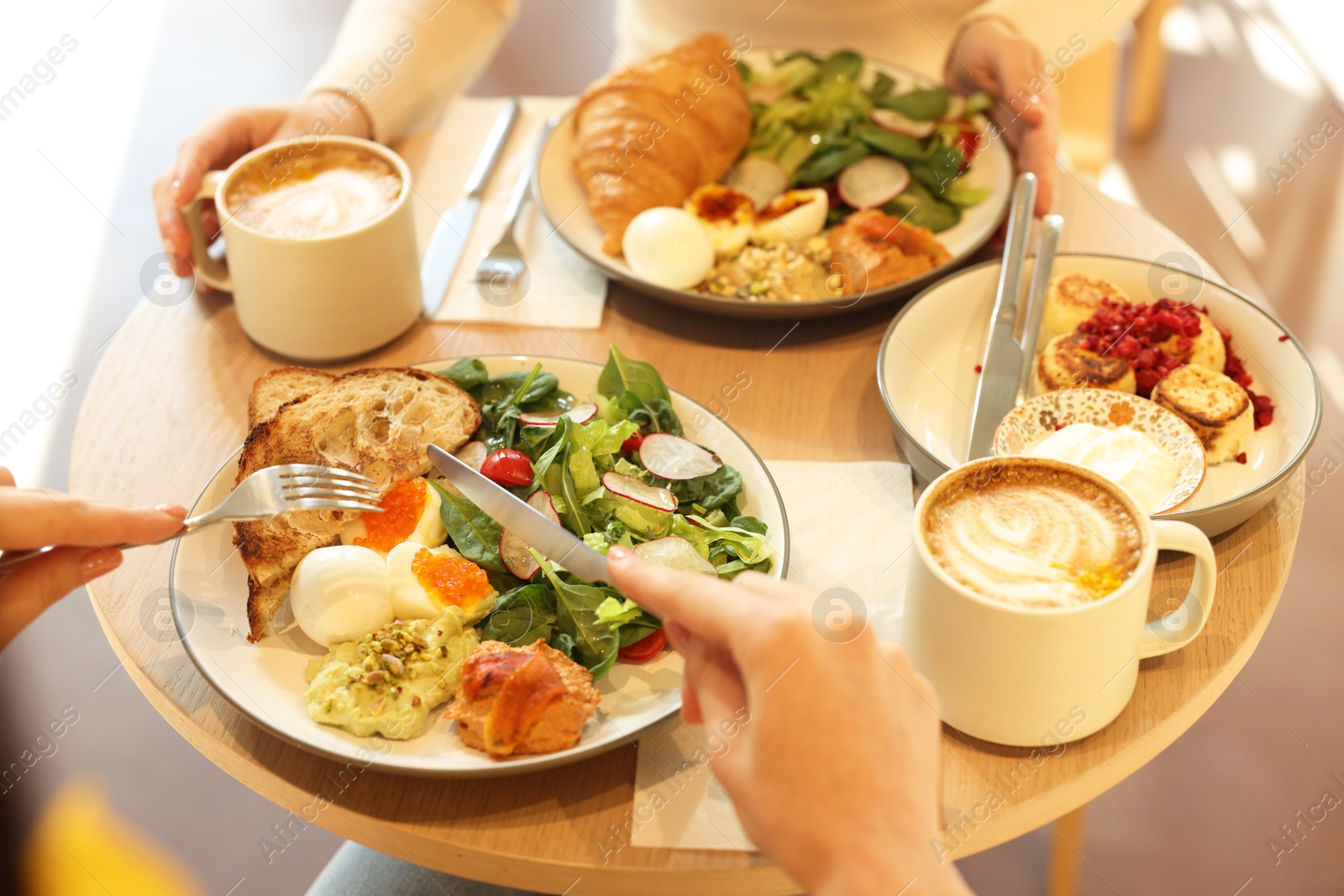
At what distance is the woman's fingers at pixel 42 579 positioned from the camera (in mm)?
970

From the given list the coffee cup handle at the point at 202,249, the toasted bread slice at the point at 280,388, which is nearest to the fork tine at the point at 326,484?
the toasted bread slice at the point at 280,388

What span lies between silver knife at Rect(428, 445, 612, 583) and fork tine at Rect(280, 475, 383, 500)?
0.28 feet

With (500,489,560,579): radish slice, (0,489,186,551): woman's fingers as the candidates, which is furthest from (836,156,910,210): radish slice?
(0,489,186,551): woman's fingers

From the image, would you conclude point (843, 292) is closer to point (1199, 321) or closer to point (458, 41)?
point (1199, 321)

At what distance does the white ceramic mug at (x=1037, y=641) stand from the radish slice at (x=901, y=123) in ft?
3.37

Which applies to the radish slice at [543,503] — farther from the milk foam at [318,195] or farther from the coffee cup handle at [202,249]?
the coffee cup handle at [202,249]

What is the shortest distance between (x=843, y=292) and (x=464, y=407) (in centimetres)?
61

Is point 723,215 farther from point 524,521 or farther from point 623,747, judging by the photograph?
point 623,747

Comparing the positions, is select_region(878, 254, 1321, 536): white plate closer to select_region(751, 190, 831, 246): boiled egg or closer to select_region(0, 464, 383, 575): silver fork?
select_region(751, 190, 831, 246): boiled egg

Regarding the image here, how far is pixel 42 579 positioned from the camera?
98cm

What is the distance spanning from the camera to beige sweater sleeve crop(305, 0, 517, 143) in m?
1.89

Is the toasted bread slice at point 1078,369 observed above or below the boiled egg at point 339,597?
above

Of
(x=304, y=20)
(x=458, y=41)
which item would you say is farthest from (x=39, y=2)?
(x=458, y=41)

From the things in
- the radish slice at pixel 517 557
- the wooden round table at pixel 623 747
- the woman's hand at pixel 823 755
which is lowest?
the wooden round table at pixel 623 747
